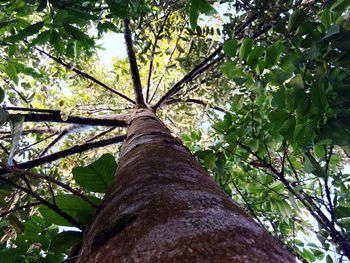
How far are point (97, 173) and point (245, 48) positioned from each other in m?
1.13

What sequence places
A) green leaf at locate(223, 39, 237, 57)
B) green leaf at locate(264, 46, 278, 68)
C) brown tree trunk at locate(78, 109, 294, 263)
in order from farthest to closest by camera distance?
green leaf at locate(223, 39, 237, 57)
green leaf at locate(264, 46, 278, 68)
brown tree trunk at locate(78, 109, 294, 263)

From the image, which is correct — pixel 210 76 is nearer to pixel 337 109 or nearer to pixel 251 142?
pixel 251 142

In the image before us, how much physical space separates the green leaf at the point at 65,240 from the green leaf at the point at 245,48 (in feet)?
4.13

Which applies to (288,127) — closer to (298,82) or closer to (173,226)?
(298,82)

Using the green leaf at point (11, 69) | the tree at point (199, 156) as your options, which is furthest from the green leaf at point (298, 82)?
the green leaf at point (11, 69)

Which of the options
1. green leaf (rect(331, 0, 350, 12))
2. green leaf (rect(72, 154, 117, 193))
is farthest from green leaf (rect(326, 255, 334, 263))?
green leaf (rect(72, 154, 117, 193))

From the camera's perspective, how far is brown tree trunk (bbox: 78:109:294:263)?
461 mm

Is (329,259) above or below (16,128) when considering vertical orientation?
below

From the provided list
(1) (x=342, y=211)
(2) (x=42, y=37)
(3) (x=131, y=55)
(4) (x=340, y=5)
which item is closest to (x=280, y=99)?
(4) (x=340, y=5)

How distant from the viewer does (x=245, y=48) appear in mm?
1881

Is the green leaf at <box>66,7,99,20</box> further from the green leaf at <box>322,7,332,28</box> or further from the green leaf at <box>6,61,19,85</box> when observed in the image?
the green leaf at <box>6,61,19,85</box>

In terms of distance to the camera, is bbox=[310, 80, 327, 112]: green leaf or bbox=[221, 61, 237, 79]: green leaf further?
bbox=[221, 61, 237, 79]: green leaf

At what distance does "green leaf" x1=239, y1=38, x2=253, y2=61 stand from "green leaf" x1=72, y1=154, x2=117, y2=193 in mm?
1070

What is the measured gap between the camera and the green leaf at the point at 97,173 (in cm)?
112
